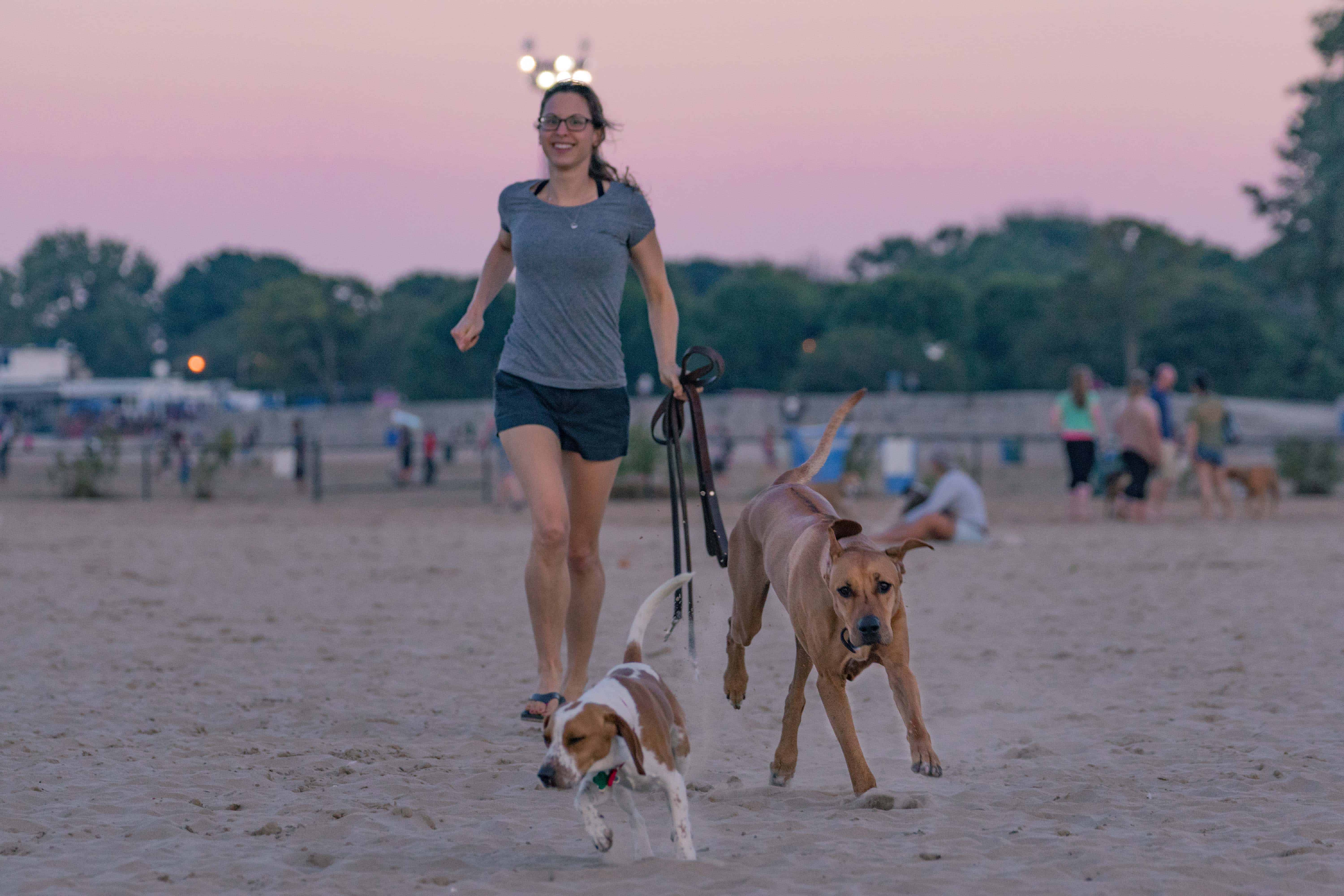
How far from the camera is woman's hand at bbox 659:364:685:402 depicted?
4688 millimetres

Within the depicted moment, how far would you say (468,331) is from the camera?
4730mm

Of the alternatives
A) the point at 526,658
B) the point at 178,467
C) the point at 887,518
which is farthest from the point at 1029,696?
the point at 178,467

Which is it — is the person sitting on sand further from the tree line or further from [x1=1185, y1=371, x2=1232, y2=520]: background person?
the tree line

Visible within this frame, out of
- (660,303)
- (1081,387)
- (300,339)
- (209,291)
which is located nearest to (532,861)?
(660,303)

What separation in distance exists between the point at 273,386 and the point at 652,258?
101748mm

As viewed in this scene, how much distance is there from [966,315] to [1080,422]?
7083 centimetres

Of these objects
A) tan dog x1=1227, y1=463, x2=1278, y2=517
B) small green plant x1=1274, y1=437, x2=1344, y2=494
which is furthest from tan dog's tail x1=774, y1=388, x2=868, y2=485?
small green plant x1=1274, y1=437, x2=1344, y2=494

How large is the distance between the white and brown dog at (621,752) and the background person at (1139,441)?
41.0 ft

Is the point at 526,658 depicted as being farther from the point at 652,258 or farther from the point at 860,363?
the point at 860,363

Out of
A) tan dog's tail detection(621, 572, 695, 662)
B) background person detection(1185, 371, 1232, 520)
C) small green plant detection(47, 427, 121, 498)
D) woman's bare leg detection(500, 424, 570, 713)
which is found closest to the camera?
tan dog's tail detection(621, 572, 695, 662)

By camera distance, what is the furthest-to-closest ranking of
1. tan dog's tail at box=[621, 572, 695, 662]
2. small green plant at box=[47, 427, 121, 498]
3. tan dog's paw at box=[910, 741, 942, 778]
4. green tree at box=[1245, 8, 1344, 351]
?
green tree at box=[1245, 8, 1344, 351], small green plant at box=[47, 427, 121, 498], tan dog's paw at box=[910, 741, 942, 778], tan dog's tail at box=[621, 572, 695, 662]

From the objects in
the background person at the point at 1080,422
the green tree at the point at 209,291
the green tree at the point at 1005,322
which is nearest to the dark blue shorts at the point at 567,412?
the background person at the point at 1080,422

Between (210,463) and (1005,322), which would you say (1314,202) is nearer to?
(1005,322)

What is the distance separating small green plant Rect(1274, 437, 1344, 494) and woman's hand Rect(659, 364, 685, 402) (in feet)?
68.7
